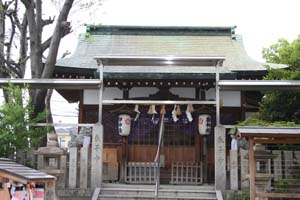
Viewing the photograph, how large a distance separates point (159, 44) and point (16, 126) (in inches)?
313

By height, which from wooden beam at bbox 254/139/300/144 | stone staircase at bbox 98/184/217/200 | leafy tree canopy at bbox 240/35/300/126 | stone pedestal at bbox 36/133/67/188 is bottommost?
stone staircase at bbox 98/184/217/200

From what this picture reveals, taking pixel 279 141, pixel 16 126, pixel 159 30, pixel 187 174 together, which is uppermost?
→ pixel 159 30

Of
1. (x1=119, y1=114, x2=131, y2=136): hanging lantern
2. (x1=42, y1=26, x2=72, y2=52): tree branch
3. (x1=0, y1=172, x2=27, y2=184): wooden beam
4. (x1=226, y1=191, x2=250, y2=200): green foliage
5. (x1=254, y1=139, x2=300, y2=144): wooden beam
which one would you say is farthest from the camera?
(x1=42, y1=26, x2=72, y2=52): tree branch

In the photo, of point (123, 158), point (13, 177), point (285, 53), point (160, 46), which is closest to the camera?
point (13, 177)

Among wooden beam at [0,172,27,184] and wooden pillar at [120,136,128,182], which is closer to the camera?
wooden beam at [0,172,27,184]

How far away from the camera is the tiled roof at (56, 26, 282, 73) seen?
17.4 meters

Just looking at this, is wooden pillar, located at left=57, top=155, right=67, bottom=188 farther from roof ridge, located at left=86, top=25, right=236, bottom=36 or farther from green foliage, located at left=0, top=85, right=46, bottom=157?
roof ridge, located at left=86, top=25, right=236, bottom=36

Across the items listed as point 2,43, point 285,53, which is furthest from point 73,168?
point 285,53

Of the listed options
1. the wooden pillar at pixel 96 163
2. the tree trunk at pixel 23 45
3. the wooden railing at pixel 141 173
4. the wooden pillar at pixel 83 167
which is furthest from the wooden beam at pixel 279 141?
the tree trunk at pixel 23 45

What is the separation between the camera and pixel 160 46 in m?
18.9

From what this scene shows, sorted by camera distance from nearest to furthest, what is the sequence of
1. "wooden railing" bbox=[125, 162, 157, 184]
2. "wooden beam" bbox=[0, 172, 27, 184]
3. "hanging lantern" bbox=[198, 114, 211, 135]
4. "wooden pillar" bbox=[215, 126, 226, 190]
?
1. "wooden beam" bbox=[0, 172, 27, 184]
2. "wooden pillar" bbox=[215, 126, 226, 190]
3. "wooden railing" bbox=[125, 162, 157, 184]
4. "hanging lantern" bbox=[198, 114, 211, 135]

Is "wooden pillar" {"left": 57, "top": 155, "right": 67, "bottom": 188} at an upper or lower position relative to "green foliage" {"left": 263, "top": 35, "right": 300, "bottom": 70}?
lower

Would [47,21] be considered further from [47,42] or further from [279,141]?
[279,141]

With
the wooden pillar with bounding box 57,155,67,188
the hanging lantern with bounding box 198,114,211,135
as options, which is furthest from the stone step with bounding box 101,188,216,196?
the hanging lantern with bounding box 198,114,211,135
